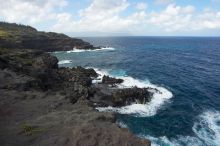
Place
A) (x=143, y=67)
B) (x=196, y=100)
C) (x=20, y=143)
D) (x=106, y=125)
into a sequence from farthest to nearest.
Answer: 1. (x=143, y=67)
2. (x=196, y=100)
3. (x=106, y=125)
4. (x=20, y=143)

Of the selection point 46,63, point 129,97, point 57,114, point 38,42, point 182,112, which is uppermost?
point 38,42

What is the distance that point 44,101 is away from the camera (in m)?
36.5

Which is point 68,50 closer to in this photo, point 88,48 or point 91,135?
point 88,48

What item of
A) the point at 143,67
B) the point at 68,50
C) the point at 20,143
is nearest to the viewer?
the point at 20,143

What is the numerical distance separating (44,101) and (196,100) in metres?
36.3

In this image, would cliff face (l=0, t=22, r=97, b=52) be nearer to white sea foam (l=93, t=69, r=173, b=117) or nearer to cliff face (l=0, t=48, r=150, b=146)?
white sea foam (l=93, t=69, r=173, b=117)

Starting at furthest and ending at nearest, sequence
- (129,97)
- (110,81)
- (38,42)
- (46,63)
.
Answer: (38,42), (46,63), (110,81), (129,97)

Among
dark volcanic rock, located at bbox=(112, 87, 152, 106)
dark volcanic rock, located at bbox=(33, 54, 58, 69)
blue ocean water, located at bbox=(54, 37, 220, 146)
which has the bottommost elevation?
blue ocean water, located at bbox=(54, 37, 220, 146)

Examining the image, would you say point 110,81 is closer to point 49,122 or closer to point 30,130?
point 49,122

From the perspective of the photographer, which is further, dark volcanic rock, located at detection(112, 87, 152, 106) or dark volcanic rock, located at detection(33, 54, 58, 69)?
dark volcanic rock, located at detection(33, 54, 58, 69)

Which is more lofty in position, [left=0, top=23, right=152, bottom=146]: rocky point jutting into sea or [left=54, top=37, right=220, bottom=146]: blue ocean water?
[left=0, top=23, right=152, bottom=146]: rocky point jutting into sea

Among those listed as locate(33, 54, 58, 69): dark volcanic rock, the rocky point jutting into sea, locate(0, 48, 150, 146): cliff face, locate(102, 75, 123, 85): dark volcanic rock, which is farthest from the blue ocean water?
locate(33, 54, 58, 69): dark volcanic rock

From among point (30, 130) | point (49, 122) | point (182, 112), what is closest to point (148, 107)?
point (182, 112)

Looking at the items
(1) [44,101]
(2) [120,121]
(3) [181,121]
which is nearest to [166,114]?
(3) [181,121]
